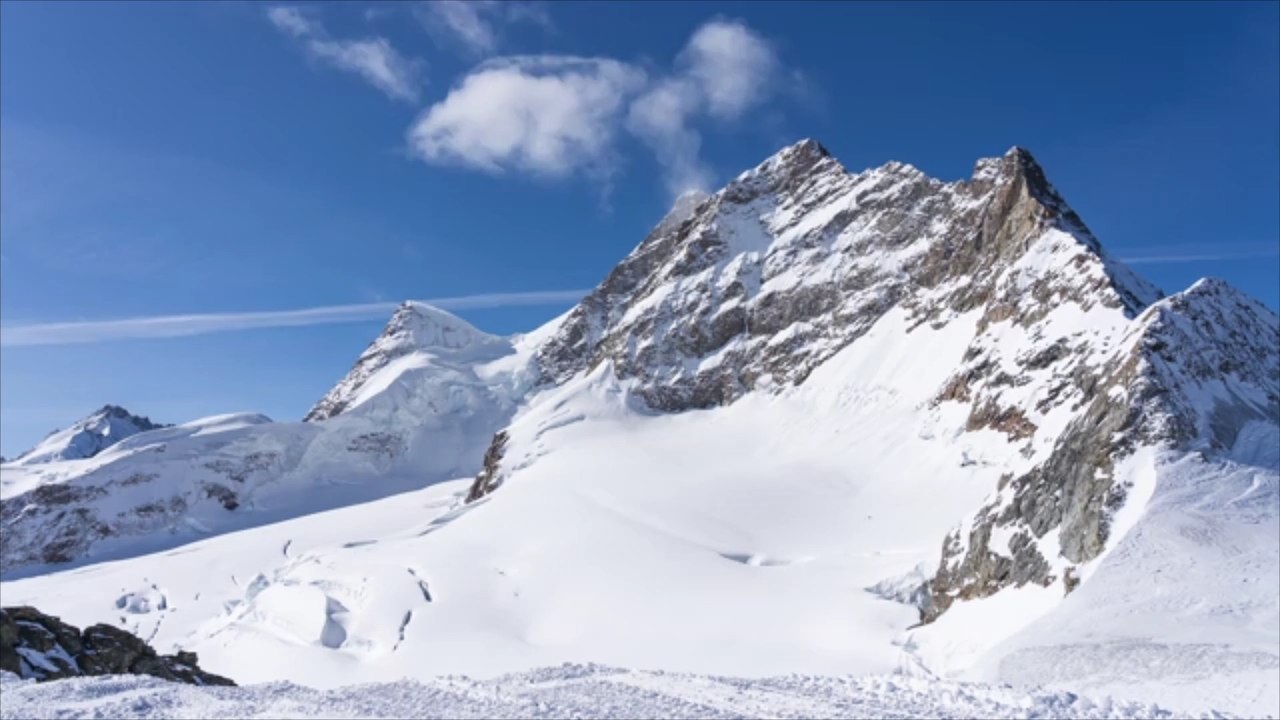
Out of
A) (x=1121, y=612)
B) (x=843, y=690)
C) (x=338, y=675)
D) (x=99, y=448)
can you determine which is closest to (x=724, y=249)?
(x=338, y=675)

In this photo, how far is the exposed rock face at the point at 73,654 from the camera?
1052 inches

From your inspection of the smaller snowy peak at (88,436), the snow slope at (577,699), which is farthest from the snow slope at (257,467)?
the snow slope at (577,699)

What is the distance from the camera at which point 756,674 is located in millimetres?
31406

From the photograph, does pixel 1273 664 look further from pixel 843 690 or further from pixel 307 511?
pixel 307 511

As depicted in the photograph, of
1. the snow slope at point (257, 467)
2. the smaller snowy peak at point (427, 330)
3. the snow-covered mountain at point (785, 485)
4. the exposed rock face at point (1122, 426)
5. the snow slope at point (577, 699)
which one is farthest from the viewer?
the smaller snowy peak at point (427, 330)

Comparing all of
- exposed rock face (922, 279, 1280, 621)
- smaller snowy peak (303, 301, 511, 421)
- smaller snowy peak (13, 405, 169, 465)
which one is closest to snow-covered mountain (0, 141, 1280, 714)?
exposed rock face (922, 279, 1280, 621)

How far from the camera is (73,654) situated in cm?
2931

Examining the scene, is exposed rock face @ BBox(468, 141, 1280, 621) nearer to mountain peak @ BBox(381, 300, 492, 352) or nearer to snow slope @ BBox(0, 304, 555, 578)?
snow slope @ BBox(0, 304, 555, 578)

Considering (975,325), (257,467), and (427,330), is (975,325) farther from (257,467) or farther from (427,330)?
(427,330)

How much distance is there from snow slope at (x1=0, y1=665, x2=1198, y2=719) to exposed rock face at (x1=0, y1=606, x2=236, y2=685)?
7.13 meters

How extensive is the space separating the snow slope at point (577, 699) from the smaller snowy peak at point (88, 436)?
171 m

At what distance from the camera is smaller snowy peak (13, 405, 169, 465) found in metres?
170

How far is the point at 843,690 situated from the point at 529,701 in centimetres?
639

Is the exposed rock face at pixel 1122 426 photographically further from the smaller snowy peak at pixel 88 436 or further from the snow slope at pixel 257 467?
the smaller snowy peak at pixel 88 436
